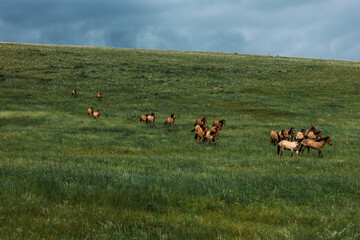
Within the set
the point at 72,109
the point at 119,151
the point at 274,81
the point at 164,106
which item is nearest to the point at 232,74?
the point at 274,81

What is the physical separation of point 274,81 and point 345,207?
4997 cm

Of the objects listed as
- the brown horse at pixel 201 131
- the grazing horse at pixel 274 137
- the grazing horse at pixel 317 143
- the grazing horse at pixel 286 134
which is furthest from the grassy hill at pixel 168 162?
the grazing horse at pixel 286 134

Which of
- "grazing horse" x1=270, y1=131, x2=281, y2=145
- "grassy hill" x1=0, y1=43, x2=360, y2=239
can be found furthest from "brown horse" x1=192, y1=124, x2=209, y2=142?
"grazing horse" x1=270, y1=131, x2=281, y2=145

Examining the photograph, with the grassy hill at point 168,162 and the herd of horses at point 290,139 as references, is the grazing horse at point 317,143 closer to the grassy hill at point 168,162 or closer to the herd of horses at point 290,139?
the herd of horses at point 290,139

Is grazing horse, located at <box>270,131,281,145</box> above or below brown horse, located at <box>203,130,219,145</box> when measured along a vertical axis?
above

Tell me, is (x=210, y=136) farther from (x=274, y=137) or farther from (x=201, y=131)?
(x=274, y=137)

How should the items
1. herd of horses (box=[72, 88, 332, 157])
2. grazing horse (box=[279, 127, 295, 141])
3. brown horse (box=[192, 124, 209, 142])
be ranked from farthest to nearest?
1. brown horse (box=[192, 124, 209, 142])
2. grazing horse (box=[279, 127, 295, 141])
3. herd of horses (box=[72, 88, 332, 157])

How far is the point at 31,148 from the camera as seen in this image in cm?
1538

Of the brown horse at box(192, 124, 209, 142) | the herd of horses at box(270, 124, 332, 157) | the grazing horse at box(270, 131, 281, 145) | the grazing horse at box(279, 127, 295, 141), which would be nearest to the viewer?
the herd of horses at box(270, 124, 332, 157)

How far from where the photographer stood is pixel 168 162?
39.0ft

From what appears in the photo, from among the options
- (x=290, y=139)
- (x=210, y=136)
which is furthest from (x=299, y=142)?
(x=210, y=136)

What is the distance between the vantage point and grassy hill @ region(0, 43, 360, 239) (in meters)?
4.97

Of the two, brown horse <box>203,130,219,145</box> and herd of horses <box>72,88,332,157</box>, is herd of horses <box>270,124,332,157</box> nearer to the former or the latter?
herd of horses <box>72,88,332,157</box>

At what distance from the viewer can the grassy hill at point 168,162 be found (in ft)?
16.3
